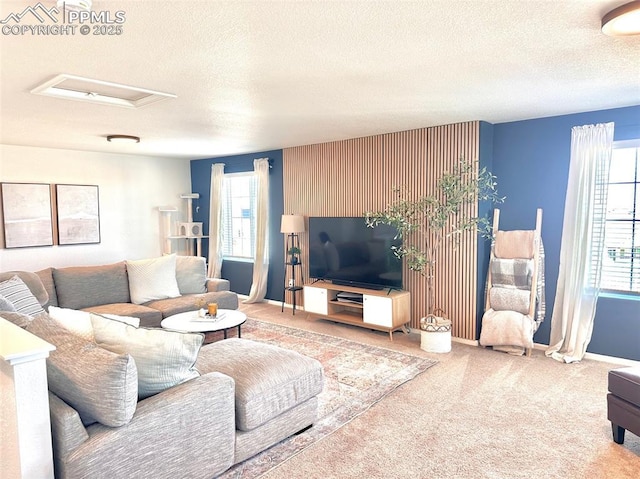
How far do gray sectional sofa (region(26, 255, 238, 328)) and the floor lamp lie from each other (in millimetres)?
1067

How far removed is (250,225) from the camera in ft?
23.8

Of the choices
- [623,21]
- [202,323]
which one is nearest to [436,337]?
[202,323]

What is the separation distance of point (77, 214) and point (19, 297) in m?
3.26

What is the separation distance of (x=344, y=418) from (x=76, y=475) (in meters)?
1.73

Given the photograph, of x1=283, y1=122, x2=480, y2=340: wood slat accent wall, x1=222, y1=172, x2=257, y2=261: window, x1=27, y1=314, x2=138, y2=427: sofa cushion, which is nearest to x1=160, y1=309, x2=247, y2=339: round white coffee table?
x1=27, y1=314, x2=138, y2=427: sofa cushion

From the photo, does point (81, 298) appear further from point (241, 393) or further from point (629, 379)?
point (629, 379)

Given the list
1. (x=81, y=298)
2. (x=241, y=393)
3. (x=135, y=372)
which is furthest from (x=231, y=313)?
(x=135, y=372)

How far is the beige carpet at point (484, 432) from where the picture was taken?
8.07 ft

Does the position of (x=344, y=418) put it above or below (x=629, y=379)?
below

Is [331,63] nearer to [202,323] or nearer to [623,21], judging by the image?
[623,21]

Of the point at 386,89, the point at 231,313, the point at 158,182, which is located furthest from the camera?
→ the point at 158,182

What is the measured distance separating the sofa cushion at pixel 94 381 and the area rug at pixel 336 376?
0.84 m

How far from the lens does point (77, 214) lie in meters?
6.43

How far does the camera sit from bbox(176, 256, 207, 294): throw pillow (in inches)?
215
